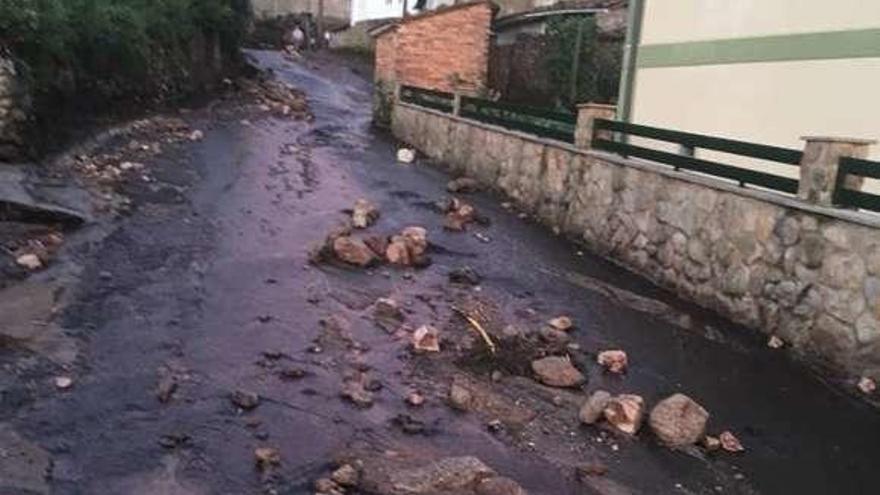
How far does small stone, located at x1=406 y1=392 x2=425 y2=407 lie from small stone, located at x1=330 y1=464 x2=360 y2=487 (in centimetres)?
129

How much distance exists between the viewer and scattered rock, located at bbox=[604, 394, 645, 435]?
6.69 m

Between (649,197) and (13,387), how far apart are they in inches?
294

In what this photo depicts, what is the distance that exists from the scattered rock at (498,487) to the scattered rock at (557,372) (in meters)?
1.83

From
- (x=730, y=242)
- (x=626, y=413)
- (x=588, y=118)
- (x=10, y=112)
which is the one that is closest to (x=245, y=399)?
(x=626, y=413)

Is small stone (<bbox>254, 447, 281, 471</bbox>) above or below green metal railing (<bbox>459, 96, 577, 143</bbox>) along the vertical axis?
below

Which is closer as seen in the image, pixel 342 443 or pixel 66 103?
pixel 342 443

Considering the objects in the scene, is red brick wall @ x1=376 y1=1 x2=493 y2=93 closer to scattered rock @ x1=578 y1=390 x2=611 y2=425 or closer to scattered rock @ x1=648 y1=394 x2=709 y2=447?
scattered rock @ x1=578 y1=390 x2=611 y2=425

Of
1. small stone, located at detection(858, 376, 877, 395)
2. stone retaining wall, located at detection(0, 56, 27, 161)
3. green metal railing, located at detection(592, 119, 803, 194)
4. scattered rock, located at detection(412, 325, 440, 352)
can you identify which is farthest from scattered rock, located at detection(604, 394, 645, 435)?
stone retaining wall, located at detection(0, 56, 27, 161)

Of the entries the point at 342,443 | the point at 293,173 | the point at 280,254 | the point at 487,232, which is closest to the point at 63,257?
the point at 280,254

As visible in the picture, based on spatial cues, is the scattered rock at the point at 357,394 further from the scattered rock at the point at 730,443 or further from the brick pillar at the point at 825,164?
the brick pillar at the point at 825,164

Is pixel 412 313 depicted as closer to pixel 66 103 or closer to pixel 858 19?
pixel 858 19

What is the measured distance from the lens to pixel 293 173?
52.5ft

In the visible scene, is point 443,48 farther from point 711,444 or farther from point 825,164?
point 711,444

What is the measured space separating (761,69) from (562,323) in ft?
15.3
